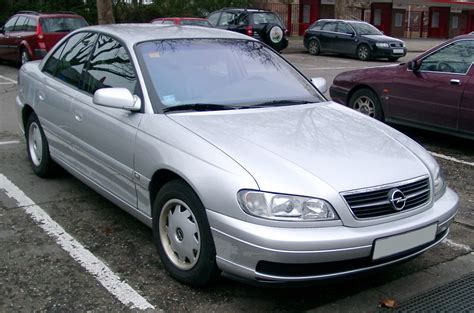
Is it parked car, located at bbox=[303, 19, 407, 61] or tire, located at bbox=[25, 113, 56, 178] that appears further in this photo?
parked car, located at bbox=[303, 19, 407, 61]

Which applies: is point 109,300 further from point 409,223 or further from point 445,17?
point 445,17

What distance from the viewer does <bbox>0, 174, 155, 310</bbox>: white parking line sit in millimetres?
3482

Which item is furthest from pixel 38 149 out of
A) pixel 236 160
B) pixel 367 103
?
pixel 367 103

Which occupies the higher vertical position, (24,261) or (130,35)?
(130,35)

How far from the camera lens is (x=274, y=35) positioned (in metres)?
20.3

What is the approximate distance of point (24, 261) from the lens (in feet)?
12.9

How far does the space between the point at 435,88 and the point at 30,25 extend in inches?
442

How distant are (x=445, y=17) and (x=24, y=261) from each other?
41.1 metres

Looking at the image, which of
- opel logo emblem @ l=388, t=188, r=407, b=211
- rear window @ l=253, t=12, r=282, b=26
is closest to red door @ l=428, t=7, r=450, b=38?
→ rear window @ l=253, t=12, r=282, b=26

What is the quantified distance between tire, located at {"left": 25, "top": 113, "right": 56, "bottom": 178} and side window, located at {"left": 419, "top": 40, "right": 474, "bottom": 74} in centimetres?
476

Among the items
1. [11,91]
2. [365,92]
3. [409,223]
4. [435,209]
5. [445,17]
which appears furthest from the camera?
[445,17]

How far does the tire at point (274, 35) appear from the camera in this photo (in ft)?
66.2

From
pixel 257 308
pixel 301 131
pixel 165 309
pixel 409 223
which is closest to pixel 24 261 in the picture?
pixel 165 309

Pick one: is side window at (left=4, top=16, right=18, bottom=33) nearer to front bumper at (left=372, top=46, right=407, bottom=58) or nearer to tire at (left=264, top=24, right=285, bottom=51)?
tire at (left=264, top=24, right=285, bottom=51)
